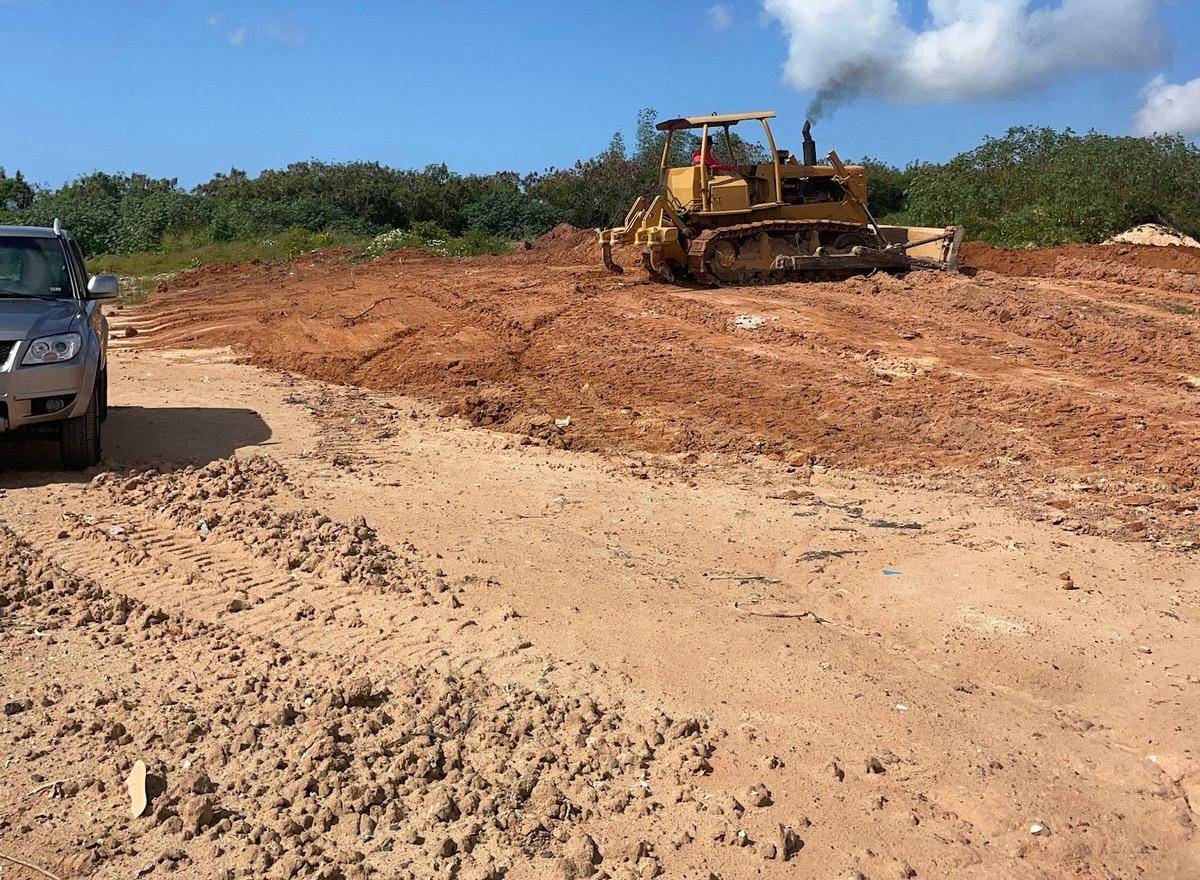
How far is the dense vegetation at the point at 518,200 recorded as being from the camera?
2698 centimetres

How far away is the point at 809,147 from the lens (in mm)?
19797

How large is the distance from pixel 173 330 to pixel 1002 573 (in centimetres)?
1479

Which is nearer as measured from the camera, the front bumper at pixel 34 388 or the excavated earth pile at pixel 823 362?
the front bumper at pixel 34 388

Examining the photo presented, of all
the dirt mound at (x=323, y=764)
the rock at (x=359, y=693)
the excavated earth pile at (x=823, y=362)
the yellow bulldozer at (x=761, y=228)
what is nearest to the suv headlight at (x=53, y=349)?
the dirt mound at (x=323, y=764)

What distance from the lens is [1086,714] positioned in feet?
14.4

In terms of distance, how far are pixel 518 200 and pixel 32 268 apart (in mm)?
30597

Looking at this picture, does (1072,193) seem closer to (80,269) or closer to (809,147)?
(809,147)

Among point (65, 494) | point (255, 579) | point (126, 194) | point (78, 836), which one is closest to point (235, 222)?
point (126, 194)

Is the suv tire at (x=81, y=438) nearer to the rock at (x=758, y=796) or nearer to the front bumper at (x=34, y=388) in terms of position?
the front bumper at (x=34, y=388)

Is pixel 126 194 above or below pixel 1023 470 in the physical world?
above

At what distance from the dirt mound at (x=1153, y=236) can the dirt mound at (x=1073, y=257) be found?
2.66m

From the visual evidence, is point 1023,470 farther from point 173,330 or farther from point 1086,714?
point 173,330

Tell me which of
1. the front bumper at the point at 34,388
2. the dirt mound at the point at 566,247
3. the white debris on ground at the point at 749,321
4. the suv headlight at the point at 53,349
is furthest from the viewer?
the dirt mound at the point at 566,247

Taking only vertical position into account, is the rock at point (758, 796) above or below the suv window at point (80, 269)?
below
